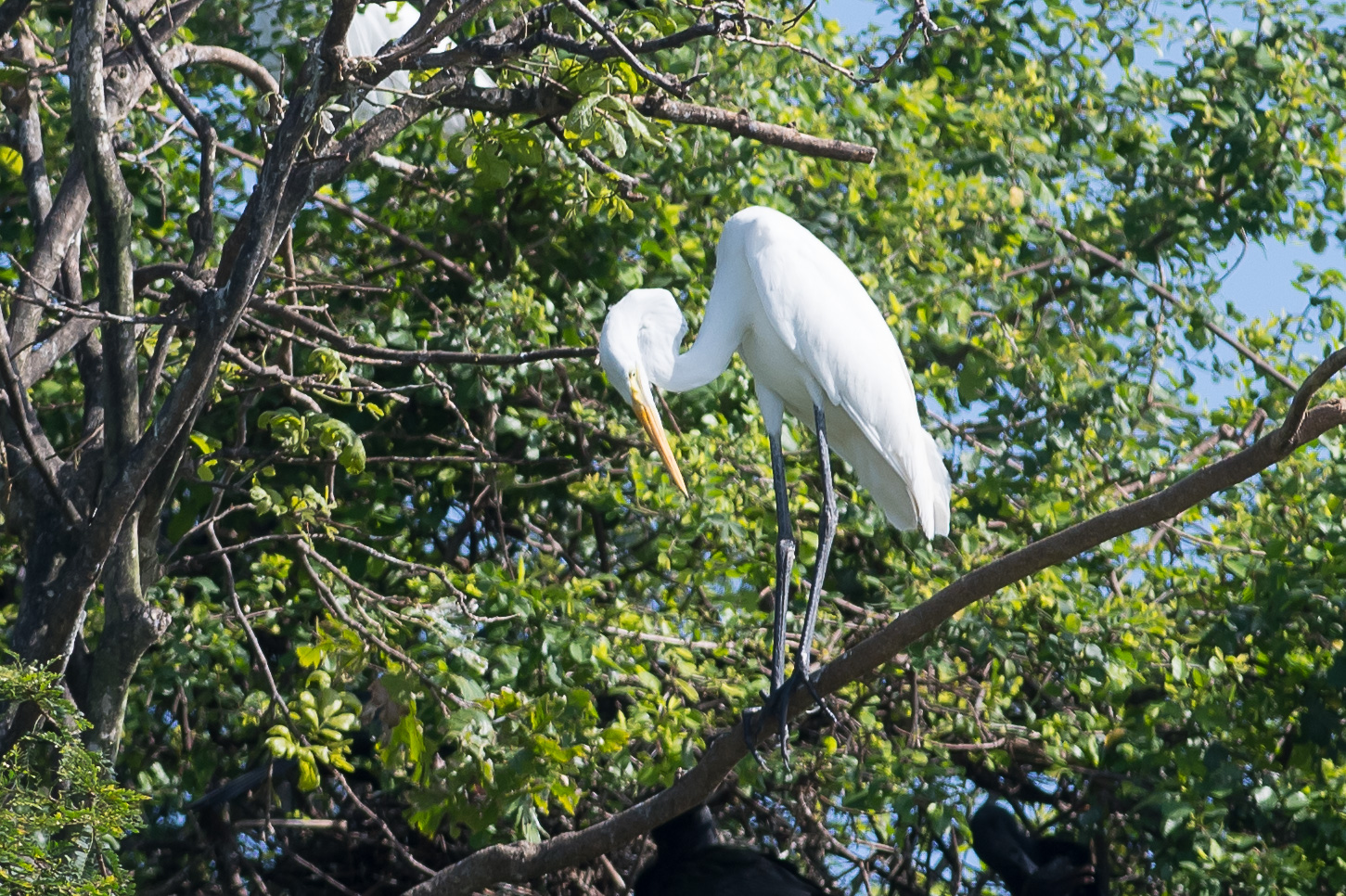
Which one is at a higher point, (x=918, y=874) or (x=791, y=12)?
(x=791, y=12)

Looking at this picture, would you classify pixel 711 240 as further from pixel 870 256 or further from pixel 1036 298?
pixel 1036 298

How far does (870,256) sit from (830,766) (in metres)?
1.73

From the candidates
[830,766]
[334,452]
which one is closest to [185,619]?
[334,452]

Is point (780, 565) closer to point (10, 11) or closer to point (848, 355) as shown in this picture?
point (848, 355)

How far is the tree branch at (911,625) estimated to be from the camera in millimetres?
2678

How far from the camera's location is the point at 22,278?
3877 mm

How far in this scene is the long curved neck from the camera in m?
3.74

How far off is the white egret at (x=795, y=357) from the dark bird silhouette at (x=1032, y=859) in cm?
100

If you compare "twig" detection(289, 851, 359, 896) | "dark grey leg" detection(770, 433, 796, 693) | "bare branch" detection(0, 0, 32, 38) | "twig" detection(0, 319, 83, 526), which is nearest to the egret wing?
"dark grey leg" detection(770, 433, 796, 693)

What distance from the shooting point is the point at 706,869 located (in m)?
3.95

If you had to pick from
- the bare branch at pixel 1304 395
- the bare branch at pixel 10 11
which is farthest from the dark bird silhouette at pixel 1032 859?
the bare branch at pixel 10 11

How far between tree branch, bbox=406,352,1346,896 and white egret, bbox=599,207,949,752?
18.2 inches

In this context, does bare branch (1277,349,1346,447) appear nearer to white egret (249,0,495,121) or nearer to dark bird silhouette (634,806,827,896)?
dark bird silhouette (634,806,827,896)

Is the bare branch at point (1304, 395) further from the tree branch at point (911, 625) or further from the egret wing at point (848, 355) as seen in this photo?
the egret wing at point (848, 355)
